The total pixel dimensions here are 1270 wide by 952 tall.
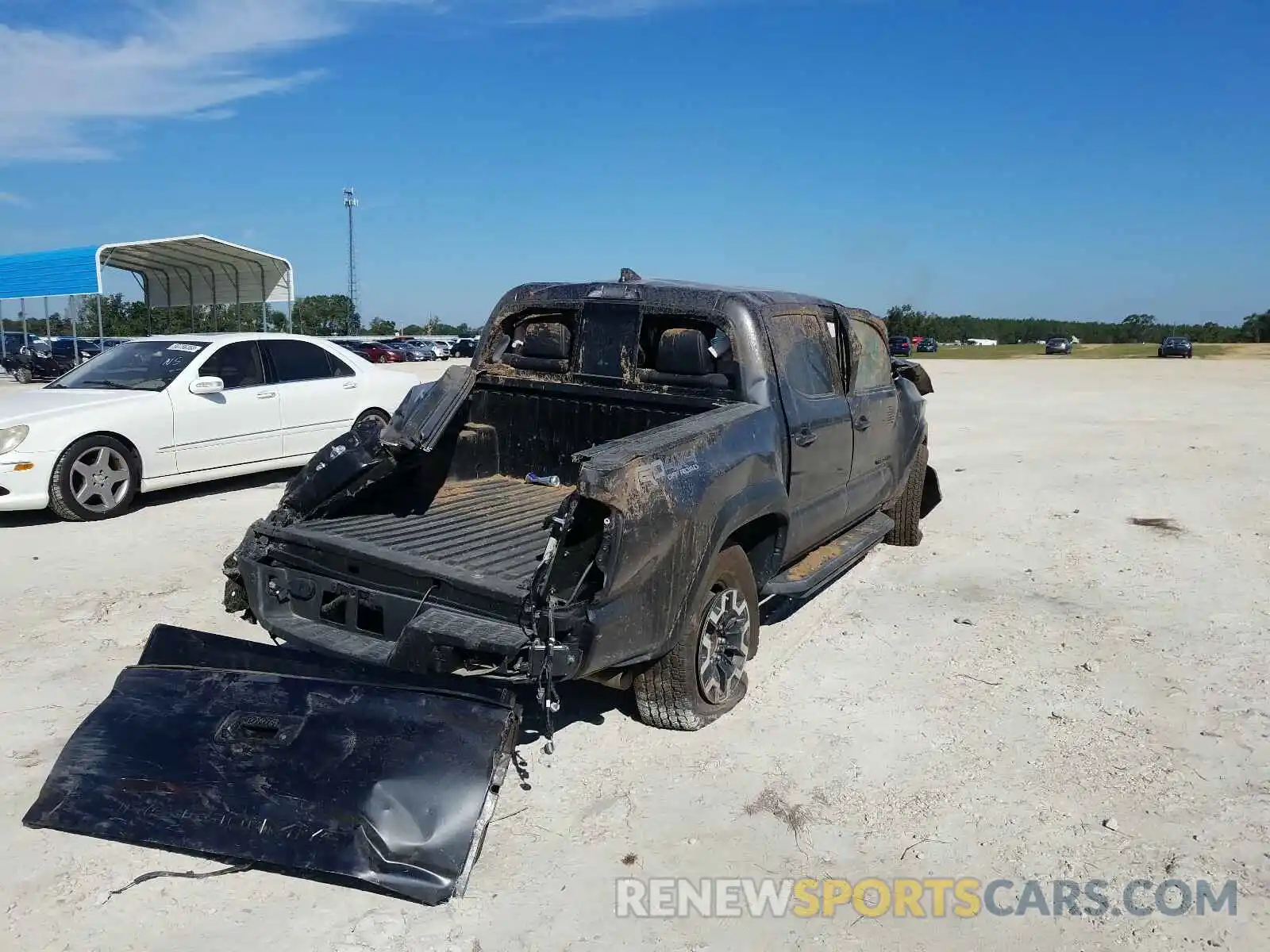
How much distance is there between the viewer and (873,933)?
116 inches

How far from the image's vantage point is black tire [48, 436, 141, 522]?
7.80m

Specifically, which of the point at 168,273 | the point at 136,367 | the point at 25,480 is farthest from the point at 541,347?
the point at 168,273

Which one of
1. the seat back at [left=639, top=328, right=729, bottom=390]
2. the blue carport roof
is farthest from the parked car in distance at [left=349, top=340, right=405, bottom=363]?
the seat back at [left=639, top=328, right=729, bottom=390]

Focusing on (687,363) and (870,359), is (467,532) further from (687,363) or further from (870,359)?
(870,359)

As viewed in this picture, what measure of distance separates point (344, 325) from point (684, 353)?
227 ft

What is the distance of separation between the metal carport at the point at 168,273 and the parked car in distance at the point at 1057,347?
191 feet

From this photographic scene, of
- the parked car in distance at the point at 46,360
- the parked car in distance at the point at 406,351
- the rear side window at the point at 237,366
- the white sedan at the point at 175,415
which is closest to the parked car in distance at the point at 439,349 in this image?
the parked car in distance at the point at 406,351

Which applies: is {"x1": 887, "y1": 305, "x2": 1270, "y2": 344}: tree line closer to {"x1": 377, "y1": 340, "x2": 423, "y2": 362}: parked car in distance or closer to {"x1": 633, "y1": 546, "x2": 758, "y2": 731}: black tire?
{"x1": 377, "y1": 340, "x2": 423, "y2": 362}: parked car in distance

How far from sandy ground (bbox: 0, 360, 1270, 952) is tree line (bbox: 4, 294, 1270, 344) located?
7.65 metres

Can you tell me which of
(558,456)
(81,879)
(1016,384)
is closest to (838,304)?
(558,456)

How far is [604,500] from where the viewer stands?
130 inches

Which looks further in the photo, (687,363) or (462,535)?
(687,363)

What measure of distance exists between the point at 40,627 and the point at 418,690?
10.8 feet

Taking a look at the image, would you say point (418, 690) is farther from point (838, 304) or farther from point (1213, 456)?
point (1213, 456)
